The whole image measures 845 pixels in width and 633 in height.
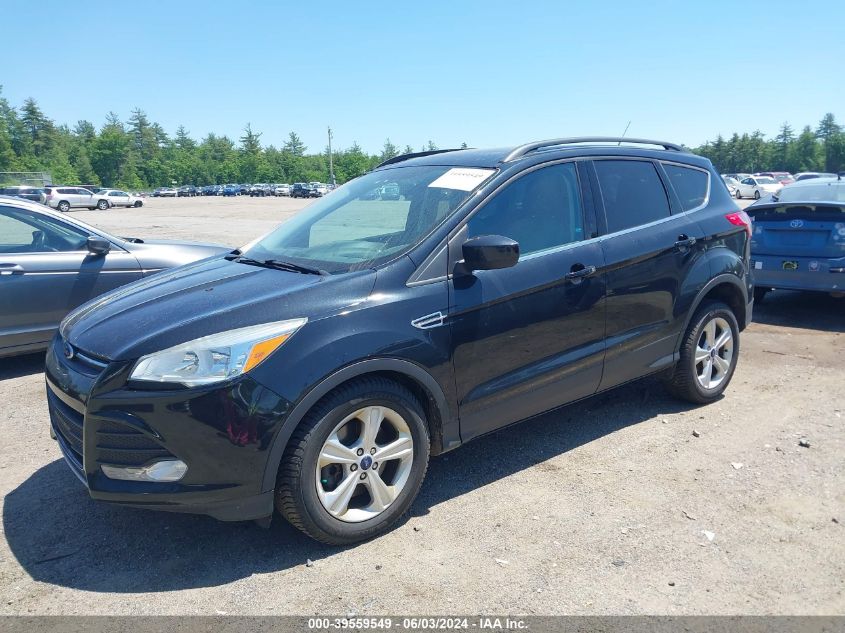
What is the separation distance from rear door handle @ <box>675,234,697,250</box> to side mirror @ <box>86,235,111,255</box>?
16.3ft

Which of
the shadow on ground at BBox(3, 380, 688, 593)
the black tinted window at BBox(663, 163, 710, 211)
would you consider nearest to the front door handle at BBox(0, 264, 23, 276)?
the shadow on ground at BBox(3, 380, 688, 593)

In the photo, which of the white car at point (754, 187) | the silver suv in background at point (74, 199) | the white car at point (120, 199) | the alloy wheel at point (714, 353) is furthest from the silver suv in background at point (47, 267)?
the white car at point (120, 199)

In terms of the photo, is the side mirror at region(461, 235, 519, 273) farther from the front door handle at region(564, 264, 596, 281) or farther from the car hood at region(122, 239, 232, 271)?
the car hood at region(122, 239, 232, 271)

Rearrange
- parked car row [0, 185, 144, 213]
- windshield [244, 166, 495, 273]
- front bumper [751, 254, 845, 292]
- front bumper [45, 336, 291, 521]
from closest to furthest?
front bumper [45, 336, 291, 521] → windshield [244, 166, 495, 273] → front bumper [751, 254, 845, 292] → parked car row [0, 185, 144, 213]

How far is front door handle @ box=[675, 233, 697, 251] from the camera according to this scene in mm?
4590

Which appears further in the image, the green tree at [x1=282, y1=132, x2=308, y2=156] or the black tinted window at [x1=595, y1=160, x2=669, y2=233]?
the green tree at [x1=282, y1=132, x2=308, y2=156]

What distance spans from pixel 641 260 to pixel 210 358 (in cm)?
281

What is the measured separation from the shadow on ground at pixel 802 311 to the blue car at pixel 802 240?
0.39 meters

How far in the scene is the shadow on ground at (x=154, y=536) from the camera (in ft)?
9.93

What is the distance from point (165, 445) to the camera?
9.23 ft

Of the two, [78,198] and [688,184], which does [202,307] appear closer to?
[688,184]

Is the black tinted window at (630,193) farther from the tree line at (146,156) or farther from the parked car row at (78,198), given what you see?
the tree line at (146,156)

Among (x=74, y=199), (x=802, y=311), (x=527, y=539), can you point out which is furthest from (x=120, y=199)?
(x=527, y=539)

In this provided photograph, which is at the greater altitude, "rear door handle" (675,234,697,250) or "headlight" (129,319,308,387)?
"rear door handle" (675,234,697,250)
